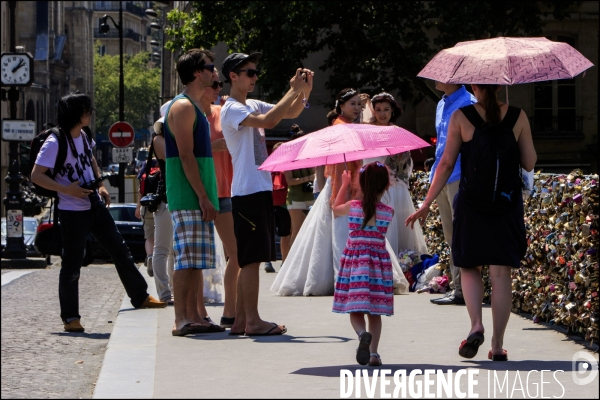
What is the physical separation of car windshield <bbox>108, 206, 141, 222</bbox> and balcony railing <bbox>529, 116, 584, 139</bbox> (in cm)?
1295

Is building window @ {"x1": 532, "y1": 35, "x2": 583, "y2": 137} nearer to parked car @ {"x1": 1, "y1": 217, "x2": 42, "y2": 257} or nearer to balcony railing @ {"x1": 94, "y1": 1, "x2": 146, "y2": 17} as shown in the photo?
parked car @ {"x1": 1, "y1": 217, "x2": 42, "y2": 257}

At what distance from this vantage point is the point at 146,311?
1089 cm

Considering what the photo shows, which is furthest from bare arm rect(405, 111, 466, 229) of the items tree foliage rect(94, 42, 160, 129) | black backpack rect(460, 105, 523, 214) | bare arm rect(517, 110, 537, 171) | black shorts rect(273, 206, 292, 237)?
tree foliage rect(94, 42, 160, 129)

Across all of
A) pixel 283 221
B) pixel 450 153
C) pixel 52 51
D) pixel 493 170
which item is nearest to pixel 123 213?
pixel 283 221

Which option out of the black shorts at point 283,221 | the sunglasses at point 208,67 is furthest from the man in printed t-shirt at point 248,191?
the black shorts at point 283,221

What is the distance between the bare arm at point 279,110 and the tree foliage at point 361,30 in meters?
21.1

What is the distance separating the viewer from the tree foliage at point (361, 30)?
97.9 feet

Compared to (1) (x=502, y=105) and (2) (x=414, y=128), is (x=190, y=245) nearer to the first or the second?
(1) (x=502, y=105)

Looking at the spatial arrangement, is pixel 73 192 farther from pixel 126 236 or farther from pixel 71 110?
pixel 126 236

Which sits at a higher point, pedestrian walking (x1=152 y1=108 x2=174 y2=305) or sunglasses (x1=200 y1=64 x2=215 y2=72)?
sunglasses (x1=200 y1=64 x2=215 y2=72)

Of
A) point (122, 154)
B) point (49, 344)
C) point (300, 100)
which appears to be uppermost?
point (122, 154)

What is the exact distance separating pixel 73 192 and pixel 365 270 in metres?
3.29

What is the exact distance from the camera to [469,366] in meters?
7.21

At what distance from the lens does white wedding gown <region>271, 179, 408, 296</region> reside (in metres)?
12.2
